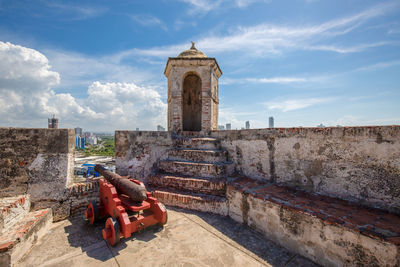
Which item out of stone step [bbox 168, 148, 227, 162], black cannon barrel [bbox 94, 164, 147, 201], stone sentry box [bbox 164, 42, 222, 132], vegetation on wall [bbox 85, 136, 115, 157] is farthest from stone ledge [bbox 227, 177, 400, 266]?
vegetation on wall [bbox 85, 136, 115, 157]

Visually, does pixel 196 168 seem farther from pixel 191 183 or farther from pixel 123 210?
pixel 123 210

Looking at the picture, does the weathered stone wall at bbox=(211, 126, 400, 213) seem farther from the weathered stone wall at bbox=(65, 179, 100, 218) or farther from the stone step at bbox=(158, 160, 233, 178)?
the weathered stone wall at bbox=(65, 179, 100, 218)

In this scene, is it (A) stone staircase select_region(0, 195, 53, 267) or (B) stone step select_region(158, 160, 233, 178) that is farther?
(B) stone step select_region(158, 160, 233, 178)

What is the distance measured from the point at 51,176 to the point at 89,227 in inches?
51.2

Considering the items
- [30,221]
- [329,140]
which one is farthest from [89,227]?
[329,140]

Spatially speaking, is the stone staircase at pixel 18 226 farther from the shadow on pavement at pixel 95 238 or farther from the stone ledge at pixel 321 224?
the stone ledge at pixel 321 224

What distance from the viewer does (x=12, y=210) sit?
2879mm

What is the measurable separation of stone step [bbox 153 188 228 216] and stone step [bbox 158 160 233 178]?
22.7 inches

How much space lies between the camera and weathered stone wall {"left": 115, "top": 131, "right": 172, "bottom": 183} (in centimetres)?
487

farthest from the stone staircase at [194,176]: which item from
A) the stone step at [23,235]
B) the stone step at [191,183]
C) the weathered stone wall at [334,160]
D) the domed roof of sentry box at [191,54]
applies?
the domed roof of sentry box at [191,54]

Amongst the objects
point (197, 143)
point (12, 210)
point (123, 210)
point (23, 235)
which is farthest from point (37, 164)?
point (197, 143)

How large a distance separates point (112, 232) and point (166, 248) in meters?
0.86

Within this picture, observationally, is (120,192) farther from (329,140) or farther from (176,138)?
(329,140)

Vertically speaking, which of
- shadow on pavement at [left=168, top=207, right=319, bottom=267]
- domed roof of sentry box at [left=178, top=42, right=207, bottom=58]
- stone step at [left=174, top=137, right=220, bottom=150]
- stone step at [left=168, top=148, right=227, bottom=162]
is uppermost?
domed roof of sentry box at [left=178, top=42, right=207, bottom=58]
